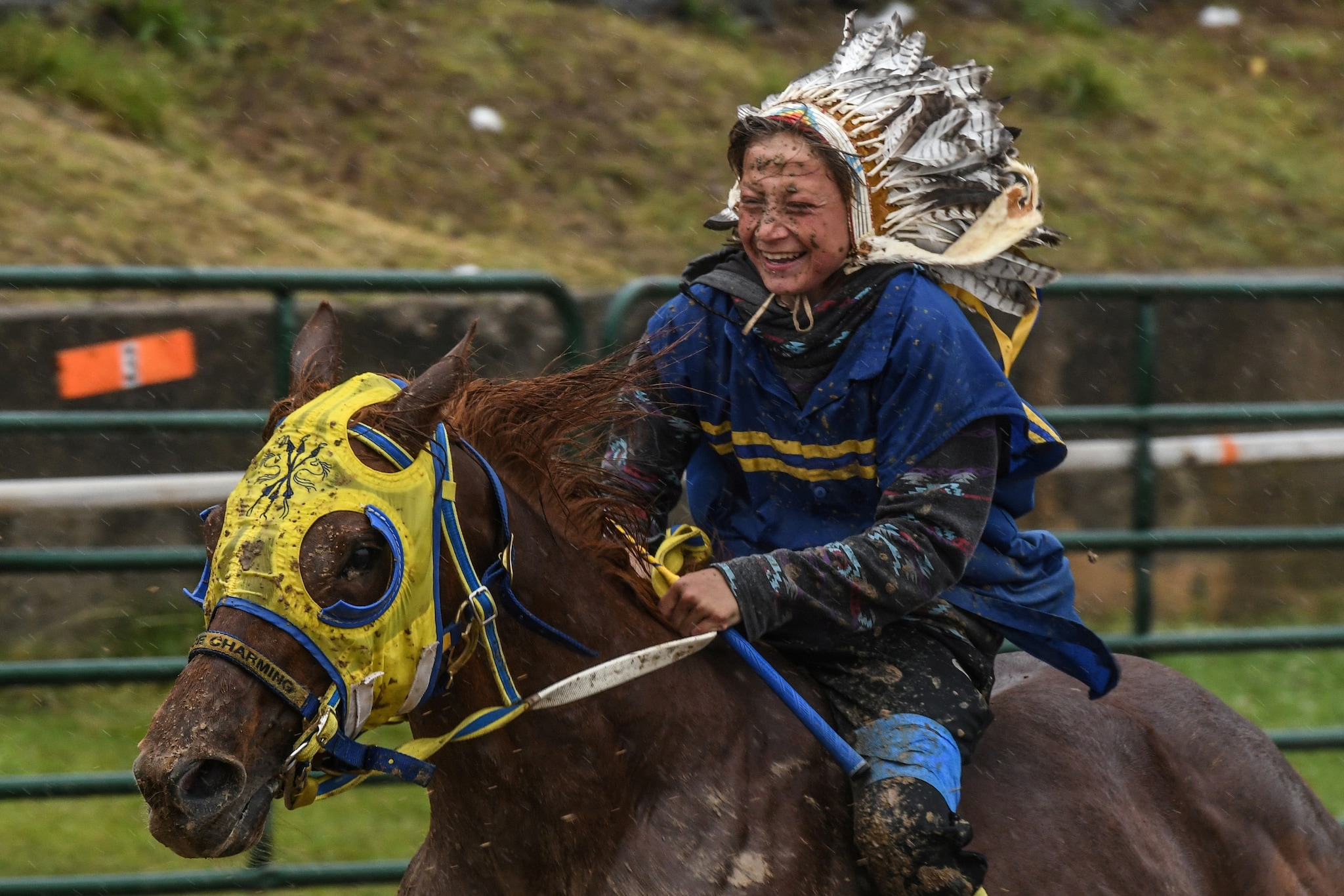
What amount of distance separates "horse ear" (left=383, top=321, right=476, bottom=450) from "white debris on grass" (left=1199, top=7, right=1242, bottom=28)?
36.8 feet

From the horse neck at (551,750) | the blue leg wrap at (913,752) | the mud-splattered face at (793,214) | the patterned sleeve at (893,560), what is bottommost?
the blue leg wrap at (913,752)

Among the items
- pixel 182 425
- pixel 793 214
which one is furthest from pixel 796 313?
pixel 182 425

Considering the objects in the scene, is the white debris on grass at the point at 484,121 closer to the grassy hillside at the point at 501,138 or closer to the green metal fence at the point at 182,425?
the grassy hillside at the point at 501,138

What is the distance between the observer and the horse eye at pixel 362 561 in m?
2.08

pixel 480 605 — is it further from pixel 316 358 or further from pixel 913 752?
pixel 913 752

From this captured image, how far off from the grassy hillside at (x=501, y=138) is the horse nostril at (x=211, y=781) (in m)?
4.92

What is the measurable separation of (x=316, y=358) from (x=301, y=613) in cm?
Result: 48

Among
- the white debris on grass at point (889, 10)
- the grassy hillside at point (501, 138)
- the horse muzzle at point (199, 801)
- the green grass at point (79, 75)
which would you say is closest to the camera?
the horse muzzle at point (199, 801)

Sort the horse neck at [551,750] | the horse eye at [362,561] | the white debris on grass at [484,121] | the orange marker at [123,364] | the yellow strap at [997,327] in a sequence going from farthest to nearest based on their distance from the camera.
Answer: the white debris on grass at [484,121] → the orange marker at [123,364] → the yellow strap at [997,327] → the horse neck at [551,750] → the horse eye at [362,561]

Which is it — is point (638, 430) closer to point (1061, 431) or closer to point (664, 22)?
point (1061, 431)

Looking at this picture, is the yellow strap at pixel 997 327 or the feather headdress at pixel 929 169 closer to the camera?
the feather headdress at pixel 929 169

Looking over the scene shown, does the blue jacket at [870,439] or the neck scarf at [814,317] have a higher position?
the neck scarf at [814,317]

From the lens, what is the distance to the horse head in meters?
Answer: 1.97

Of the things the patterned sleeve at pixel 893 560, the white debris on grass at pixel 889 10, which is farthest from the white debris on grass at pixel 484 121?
the patterned sleeve at pixel 893 560
